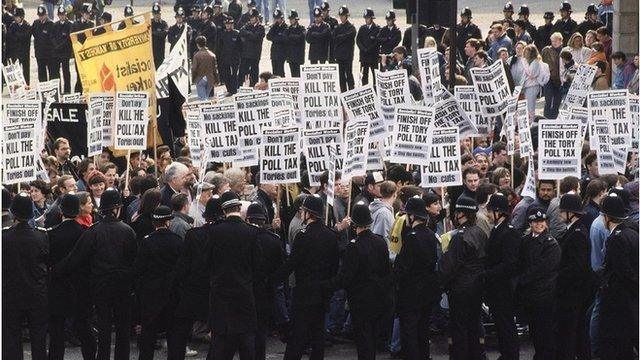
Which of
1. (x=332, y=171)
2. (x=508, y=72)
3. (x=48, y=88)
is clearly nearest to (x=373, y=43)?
(x=508, y=72)

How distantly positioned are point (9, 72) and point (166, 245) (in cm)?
Result: 828

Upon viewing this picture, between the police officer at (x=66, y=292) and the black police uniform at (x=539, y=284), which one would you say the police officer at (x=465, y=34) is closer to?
the black police uniform at (x=539, y=284)

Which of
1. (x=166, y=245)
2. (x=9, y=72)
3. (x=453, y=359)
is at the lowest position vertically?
(x=453, y=359)

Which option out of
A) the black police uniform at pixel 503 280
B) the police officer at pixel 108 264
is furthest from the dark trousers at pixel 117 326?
the black police uniform at pixel 503 280

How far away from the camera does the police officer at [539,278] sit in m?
15.6

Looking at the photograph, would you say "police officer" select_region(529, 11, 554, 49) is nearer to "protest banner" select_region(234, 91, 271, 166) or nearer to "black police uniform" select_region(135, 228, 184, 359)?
"protest banner" select_region(234, 91, 271, 166)

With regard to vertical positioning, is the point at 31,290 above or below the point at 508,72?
below

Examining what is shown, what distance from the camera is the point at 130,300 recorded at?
16172mm

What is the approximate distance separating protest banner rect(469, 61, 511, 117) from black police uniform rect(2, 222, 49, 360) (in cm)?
731

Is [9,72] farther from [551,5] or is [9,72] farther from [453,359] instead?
[551,5]

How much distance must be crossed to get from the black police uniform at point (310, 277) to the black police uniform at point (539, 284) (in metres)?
1.68

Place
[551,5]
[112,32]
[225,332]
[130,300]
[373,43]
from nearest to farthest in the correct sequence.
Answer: [225,332] → [130,300] → [112,32] → [373,43] → [551,5]

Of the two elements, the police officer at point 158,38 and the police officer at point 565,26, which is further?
the police officer at point 158,38

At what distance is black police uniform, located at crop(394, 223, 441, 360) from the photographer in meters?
15.7
